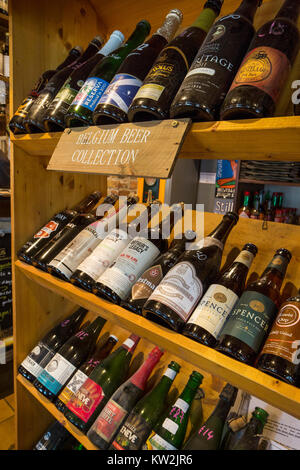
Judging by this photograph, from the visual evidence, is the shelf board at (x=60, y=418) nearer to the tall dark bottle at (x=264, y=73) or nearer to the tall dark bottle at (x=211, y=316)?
the tall dark bottle at (x=211, y=316)

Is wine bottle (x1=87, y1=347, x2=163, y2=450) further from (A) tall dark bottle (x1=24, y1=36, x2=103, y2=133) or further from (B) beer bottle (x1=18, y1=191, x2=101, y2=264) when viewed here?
(A) tall dark bottle (x1=24, y1=36, x2=103, y2=133)

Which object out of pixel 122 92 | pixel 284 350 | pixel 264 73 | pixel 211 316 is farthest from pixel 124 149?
pixel 284 350

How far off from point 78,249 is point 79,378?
1.48ft

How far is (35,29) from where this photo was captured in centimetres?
108

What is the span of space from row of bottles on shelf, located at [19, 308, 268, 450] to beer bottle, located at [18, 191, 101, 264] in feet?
1.28

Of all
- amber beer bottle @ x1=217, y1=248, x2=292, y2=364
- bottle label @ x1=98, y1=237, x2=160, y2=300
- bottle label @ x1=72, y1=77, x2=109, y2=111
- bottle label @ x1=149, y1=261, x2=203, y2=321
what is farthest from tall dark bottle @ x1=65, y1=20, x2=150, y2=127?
amber beer bottle @ x1=217, y1=248, x2=292, y2=364

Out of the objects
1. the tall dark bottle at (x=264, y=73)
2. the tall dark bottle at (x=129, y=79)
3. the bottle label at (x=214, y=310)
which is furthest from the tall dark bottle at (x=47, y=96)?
the bottle label at (x=214, y=310)

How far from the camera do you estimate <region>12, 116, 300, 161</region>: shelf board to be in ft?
1.57

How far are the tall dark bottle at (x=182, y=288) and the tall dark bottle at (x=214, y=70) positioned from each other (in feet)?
1.12

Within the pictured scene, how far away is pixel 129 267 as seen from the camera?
29.5 inches

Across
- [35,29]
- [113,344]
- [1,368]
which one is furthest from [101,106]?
[1,368]

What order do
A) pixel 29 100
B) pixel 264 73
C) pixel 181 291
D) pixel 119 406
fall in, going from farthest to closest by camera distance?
pixel 29 100 → pixel 119 406 → pixel 181 291 → pixel 264 73

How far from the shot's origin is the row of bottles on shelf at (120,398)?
78 cm

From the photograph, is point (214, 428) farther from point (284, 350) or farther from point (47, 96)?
point (47, 96)
